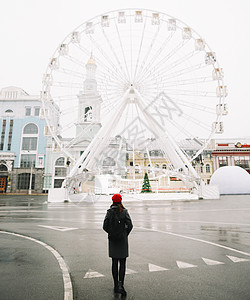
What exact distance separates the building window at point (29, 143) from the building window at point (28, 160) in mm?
1855

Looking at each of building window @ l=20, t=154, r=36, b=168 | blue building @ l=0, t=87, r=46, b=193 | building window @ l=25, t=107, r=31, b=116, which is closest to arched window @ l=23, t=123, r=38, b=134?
blue building @ l=0, t=87, r=46, b=193

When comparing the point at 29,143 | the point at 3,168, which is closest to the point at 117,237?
the point at 29,143

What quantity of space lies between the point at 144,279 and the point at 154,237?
3.57m

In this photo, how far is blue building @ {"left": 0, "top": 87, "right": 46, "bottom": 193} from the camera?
5481 cm

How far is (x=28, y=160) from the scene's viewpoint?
57219 mm

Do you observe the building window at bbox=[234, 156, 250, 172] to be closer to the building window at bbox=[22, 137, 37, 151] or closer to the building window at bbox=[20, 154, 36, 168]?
the building window at bbox=[20, 154, 36, 168]

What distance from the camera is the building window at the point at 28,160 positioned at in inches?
2231

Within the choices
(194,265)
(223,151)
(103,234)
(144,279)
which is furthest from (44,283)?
(223,151)

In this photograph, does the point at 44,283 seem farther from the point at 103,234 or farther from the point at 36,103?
the point at 36,103

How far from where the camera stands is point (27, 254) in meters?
5.68

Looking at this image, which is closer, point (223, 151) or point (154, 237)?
point (154, 237)

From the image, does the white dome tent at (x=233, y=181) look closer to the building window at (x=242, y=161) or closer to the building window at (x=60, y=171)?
the building window at (x=242, y=161)

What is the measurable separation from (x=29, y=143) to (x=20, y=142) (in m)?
2.14

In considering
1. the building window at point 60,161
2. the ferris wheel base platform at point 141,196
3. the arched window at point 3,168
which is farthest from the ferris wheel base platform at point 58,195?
the arched window at point 3,168
